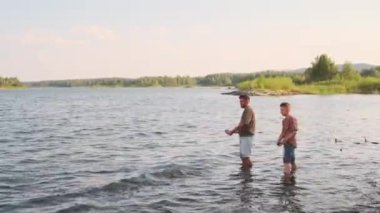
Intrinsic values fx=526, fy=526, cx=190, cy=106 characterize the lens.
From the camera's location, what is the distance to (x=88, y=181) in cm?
1694

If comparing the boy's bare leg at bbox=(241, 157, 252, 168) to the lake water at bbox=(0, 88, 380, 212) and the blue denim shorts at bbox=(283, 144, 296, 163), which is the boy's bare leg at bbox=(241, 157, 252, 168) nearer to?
the lake water at bbox=(0, 88, 380, 212)

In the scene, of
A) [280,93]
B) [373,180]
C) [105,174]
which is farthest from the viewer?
[280,93]

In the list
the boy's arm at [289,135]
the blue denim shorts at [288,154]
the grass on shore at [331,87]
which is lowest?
the grass on shore at [331,87]

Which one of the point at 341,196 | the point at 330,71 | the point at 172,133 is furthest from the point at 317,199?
the point at 330,71

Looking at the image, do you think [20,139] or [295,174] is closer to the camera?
[295,174]

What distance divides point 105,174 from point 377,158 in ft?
36.2

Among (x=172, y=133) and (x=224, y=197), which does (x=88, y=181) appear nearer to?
(x=224, y=197)

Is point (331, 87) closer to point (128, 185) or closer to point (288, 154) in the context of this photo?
point (288, 154)

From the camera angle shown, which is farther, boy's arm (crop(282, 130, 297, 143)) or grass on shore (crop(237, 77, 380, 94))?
grass on shore (crop(237, 77, 380, 94))

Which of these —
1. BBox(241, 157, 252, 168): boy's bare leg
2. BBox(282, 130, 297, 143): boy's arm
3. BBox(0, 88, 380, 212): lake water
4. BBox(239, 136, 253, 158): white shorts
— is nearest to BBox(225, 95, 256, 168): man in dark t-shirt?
BBox(239, 136, 253, 158): white shorts

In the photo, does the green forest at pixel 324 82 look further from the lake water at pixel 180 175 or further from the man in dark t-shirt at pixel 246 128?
the man in dark t-shirt at pixel 246 128

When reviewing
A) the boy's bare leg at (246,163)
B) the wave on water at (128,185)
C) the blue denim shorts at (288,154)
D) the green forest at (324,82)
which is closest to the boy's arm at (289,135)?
the blue denim shorts at (288,154)

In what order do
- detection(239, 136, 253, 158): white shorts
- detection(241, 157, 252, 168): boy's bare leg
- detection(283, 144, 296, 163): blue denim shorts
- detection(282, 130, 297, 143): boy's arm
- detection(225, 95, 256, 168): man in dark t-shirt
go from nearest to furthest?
detection(282, 130, 297, 143): boy's arm < detection(283, 144, 296, 163): blue denim shorts < detection(225, 95, 256, 168): man in dark t-shirt < detection(239, 136, 253, 158): white shorts < detection(241, 157, 252, 168): boy's bare leg

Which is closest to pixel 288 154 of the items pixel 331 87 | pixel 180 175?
pixel 180 175
